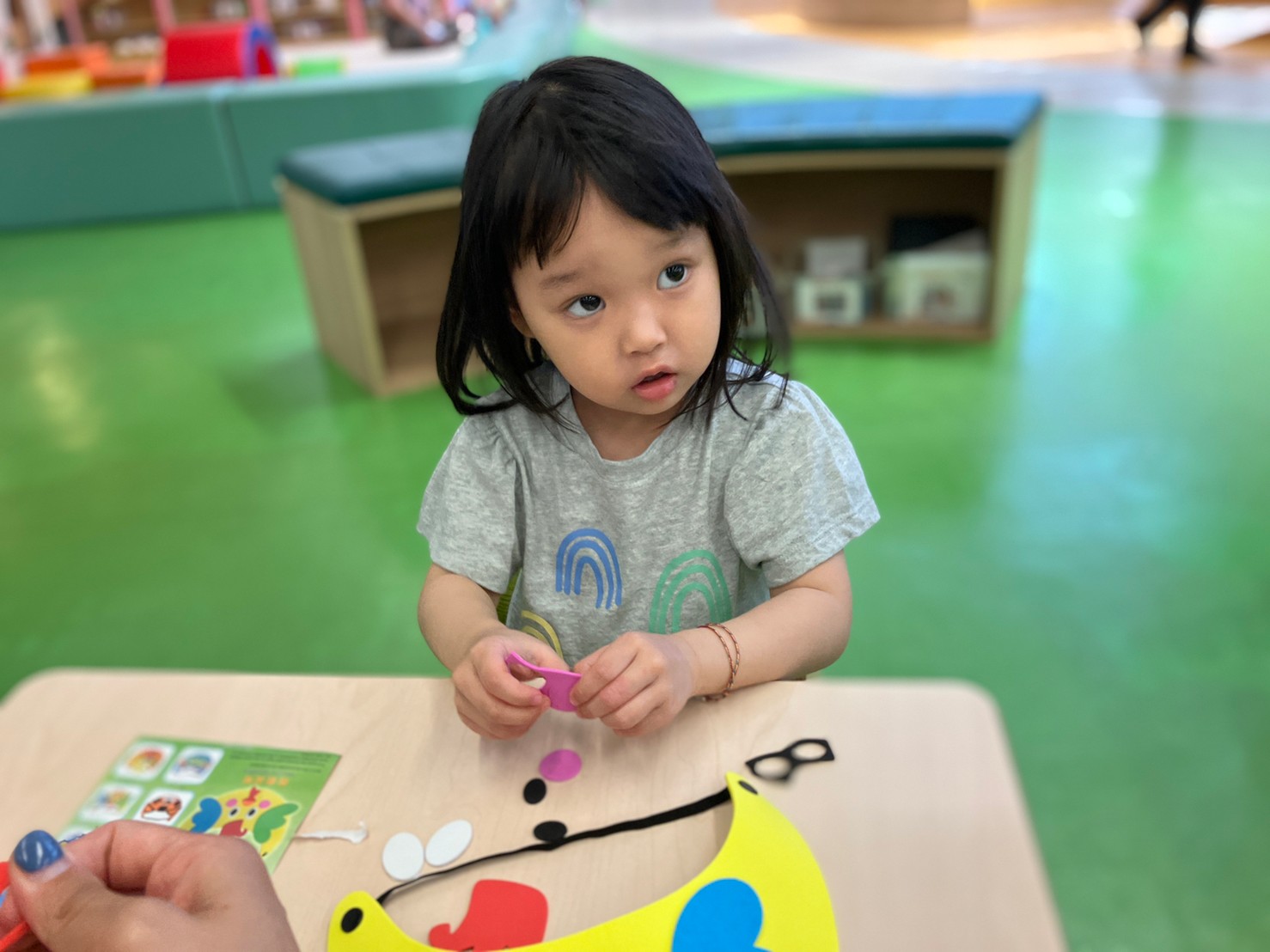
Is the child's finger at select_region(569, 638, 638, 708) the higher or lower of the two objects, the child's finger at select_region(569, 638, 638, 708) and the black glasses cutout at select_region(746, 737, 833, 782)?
the higher

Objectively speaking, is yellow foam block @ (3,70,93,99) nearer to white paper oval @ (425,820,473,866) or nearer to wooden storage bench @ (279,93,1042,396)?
wooden storage bench @ (279,93,1042,396)

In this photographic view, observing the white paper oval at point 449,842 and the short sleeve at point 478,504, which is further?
the short sleeve at point 478,504

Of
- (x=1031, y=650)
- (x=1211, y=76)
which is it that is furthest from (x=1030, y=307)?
(x=1211, y=76)

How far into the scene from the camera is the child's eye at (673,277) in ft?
2.47

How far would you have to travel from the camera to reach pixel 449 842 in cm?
69

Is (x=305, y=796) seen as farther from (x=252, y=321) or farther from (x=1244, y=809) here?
(x=252, y=321)

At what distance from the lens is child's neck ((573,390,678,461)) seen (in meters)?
0.92

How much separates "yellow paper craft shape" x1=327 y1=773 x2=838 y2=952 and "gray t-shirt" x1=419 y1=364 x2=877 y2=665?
28 cm

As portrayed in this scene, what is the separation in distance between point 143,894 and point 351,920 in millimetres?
130

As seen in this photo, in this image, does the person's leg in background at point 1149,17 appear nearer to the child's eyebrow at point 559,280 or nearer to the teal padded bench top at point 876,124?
the teal padded bench top at point 876,124

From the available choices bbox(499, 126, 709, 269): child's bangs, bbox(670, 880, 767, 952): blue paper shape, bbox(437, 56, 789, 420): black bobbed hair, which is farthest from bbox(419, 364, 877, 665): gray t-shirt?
bbox(670, 880, 767, 952): blue paper shape

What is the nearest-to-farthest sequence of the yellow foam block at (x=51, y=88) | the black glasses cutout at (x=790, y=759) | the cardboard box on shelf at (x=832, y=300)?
the black glasses cutout at (x=790, y=759) < the cardboard box on shelf at (x=832, y=300) < the yellow foam block at (x=51, y=88)

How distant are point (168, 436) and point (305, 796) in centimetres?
239

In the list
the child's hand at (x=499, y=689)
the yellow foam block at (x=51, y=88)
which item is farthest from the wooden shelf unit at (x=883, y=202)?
the yellow foam block at (x=51, y=88)
